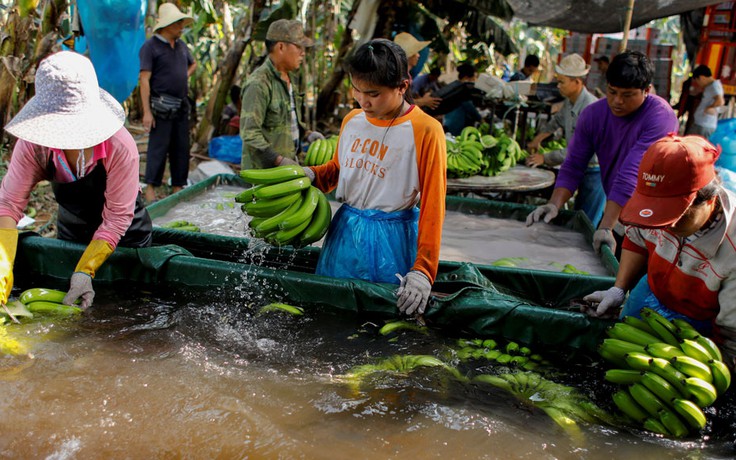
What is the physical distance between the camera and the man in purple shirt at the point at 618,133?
3.57 metres

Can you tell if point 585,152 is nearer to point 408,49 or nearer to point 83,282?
point 83,282

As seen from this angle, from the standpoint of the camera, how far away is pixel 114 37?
595cm

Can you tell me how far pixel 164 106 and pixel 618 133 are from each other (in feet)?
14.3

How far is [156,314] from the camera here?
284 centimetres

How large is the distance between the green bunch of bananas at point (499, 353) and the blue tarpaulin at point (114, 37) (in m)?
4.98

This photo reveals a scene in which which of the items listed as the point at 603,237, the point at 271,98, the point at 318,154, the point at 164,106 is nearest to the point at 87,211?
the point at 271,98

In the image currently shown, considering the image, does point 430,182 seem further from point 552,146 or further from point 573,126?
point 552,146

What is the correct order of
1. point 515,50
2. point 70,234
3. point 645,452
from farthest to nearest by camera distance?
point 515,50, point 70,234, point 645,452

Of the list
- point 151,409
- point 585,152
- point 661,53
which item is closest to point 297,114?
point 585,152

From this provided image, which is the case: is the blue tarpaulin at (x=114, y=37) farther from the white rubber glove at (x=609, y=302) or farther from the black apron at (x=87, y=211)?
the white rubber glove at (x=609, y=302)

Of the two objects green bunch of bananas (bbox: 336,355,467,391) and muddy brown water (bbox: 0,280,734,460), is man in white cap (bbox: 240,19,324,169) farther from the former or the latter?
green bunch of bananas (bbox: 336,355,467,391)

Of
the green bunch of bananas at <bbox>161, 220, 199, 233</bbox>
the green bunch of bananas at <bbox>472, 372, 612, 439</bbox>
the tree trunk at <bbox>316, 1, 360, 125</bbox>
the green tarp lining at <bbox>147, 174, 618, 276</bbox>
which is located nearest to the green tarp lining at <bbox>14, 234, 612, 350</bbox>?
the green tarp lining at <bbox>147, 174, 618, 276</bbox>

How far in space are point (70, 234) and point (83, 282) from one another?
54 centimetres

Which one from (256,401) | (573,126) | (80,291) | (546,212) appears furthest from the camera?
(573,126)
